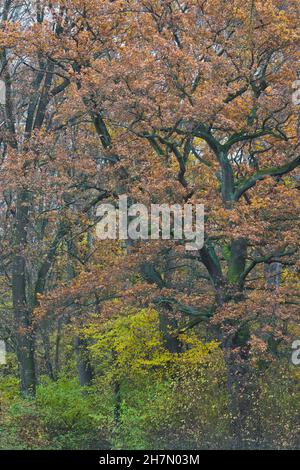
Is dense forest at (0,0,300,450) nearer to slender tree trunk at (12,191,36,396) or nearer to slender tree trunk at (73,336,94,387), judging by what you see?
A: slender tree trunk at (12,191,36,396)

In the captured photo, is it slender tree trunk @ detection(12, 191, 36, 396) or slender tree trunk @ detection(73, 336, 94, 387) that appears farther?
slender tree trunk @ detection(73, 336, 94, 387)

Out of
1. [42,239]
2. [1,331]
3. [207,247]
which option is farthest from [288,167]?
[1,331]

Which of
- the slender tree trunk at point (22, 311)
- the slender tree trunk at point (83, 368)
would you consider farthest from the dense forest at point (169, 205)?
the slender tree trunk at point (83, 368)

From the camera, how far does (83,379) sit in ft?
70.5

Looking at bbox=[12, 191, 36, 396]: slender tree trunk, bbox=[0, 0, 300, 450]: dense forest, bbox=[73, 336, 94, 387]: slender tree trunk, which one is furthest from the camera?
bbox=[73, 336, 94, 387]: slender tree trunk

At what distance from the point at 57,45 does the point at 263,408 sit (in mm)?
9010

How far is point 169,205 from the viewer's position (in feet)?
46.6

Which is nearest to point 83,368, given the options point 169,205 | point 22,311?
point 22,311

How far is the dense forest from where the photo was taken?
1373 centimetres

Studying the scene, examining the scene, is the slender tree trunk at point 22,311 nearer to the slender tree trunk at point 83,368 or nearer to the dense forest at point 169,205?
the dense forest at point 169,205

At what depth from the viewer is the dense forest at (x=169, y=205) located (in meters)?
13.7

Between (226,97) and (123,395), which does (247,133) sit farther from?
(123,395)

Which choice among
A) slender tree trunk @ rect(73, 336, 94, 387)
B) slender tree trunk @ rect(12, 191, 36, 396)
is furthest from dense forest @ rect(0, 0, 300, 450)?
slender tree trunk @ rect(73, 336, 94, 387)

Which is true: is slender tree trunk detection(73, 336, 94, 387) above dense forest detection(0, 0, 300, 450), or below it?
below
